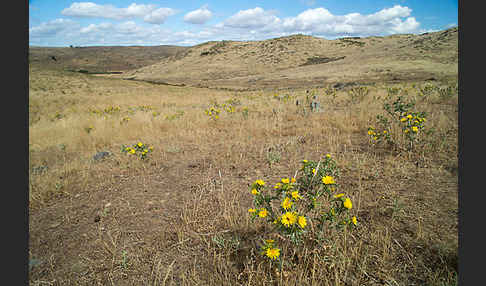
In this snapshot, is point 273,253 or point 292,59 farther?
point 292,59

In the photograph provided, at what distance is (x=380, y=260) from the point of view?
5.51 ft

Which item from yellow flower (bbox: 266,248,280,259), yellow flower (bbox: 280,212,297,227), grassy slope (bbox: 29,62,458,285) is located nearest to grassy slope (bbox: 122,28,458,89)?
grassy slope (bbox: 29,62,458,285)

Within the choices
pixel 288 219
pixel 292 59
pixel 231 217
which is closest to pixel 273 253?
pixel 288 219

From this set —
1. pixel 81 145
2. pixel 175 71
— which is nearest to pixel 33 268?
pixel 81 145

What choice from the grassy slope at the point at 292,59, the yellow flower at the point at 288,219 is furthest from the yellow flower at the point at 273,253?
the grassy slope at the point at 292,59

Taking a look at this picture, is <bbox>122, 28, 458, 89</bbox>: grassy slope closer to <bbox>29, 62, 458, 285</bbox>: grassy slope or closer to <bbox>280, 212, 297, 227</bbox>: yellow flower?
<bbox>29, 62, 458, 285</bbox>: grassy slope

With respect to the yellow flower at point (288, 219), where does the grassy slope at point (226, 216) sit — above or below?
below

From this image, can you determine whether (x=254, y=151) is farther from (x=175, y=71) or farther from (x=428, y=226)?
(x=175, y=71)

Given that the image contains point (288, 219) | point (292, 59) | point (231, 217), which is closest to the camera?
point (288, 219)

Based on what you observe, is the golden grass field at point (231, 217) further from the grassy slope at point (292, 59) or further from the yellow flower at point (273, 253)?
the grassy slope at point (292, 59)

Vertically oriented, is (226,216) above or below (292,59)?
below

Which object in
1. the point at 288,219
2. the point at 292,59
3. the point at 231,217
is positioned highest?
the point at 292,59

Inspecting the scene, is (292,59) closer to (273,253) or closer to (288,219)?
(288,219)

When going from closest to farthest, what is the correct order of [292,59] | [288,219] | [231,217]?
[288,219], [231,217], [292,59]
